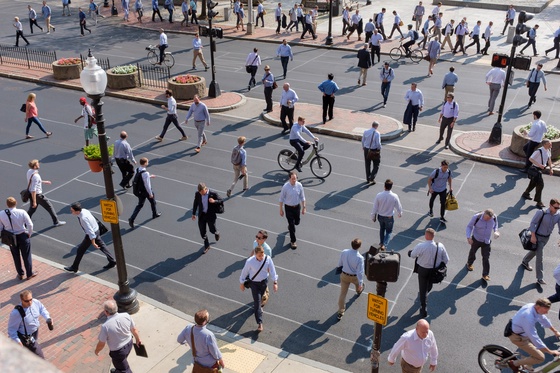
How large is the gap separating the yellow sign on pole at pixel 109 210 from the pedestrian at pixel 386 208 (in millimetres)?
5543

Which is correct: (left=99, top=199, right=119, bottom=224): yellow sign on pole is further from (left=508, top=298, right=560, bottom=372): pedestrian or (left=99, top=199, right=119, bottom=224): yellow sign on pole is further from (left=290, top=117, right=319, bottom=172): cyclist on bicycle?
(left=290, top=117, right=319, bottom=172): cyclist on bicycle

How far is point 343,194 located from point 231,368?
294 inches

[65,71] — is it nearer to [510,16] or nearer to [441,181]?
[441,181]

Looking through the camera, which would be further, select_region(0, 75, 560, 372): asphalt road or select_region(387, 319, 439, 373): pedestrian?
select_region(0, 75, 560, 372): asphalt road

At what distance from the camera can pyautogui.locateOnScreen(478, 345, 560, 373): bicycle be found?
9031 millimetres

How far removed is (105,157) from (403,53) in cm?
2373

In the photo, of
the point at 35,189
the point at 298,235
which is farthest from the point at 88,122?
the point at 298,235

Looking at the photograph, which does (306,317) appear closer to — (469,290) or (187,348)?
(187,348)

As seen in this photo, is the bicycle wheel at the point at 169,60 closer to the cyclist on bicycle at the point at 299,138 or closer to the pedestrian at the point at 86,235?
the cyclist on bicycle at the point at 299,138

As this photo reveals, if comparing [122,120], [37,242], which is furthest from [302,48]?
[37,242]

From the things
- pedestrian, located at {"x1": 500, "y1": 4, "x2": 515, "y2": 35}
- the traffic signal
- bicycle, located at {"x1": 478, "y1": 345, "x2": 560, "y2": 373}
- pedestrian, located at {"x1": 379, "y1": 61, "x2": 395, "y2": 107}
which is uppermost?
the traffic signal

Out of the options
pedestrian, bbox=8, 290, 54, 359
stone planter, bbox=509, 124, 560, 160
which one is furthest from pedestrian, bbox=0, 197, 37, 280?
stone planter, bbox=509, 124, 560, 160

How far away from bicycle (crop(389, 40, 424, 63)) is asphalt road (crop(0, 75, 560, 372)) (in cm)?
1126

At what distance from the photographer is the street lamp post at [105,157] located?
32.0ft
